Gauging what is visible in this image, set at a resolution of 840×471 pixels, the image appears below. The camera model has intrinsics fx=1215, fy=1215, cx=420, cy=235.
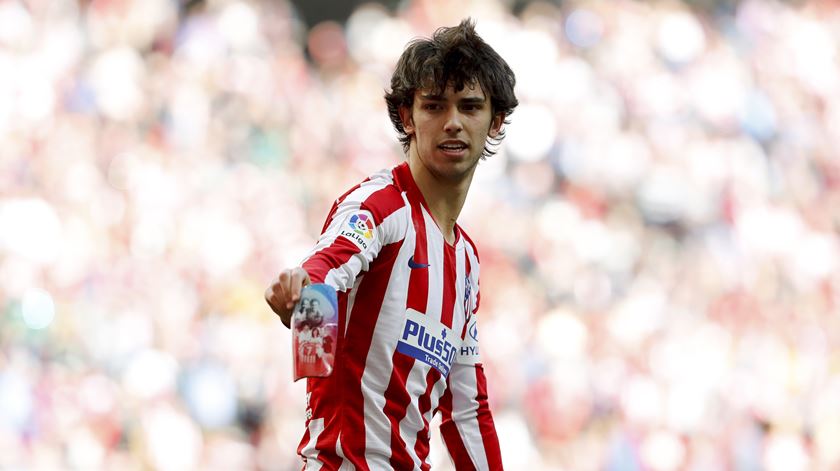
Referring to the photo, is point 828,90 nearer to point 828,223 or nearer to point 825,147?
point 825,147

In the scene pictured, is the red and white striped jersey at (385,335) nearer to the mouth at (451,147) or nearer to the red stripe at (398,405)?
the red stripe at (398,405)

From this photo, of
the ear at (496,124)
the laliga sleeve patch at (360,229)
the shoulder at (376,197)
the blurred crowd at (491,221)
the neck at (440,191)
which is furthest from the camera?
the blurred crowd at (491,221)

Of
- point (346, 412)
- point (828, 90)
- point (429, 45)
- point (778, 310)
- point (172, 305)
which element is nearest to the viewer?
point (346, 412)

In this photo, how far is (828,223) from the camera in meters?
10.3

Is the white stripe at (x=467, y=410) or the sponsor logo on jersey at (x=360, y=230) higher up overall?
the sponsor logo on jersey at (x=360, y=230)

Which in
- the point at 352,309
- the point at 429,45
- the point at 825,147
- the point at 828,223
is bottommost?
the point at 352,309

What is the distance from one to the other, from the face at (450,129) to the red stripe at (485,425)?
0.51 metres

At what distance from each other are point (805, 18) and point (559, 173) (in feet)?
9.43

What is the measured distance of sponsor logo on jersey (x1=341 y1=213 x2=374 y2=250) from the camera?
7.59ft

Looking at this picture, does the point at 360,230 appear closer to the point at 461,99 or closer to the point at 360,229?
the point at 360,229

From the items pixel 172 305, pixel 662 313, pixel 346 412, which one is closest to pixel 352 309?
pixel 346 412

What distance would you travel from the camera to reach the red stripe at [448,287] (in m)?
2.61

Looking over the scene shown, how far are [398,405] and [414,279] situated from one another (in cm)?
26

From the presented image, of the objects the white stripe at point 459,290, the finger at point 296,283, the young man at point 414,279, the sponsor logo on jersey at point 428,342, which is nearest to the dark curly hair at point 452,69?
the young man at point 414,279
